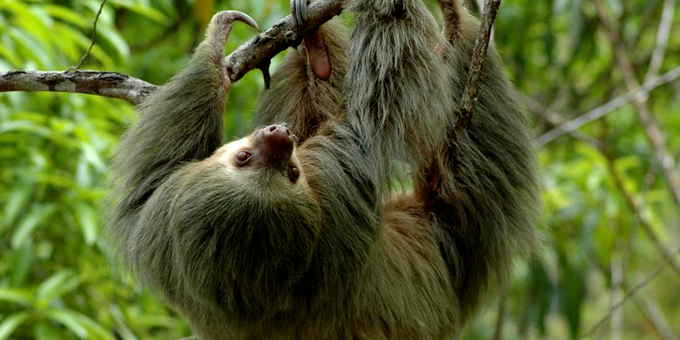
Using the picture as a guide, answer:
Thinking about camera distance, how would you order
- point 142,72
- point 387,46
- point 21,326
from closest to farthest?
point 387,46 < point 21,326 < point 142,72

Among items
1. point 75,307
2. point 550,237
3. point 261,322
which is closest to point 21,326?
point 75,307

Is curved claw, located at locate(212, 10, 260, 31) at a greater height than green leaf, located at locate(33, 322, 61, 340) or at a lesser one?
greater

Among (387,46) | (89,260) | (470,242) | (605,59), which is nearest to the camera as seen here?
(387,46)

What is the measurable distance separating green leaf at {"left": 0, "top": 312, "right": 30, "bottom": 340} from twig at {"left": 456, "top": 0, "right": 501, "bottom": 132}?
3575 mm

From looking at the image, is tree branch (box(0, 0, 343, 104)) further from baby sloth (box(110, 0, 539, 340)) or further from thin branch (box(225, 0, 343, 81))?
baby sloth (box(110, 0, 539, 340))

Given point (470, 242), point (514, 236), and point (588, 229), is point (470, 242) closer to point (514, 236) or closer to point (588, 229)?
point (514, 236)

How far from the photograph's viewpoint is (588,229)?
8.59 m

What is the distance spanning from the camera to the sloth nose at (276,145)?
4.46 metres

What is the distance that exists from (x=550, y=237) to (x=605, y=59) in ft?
11.6

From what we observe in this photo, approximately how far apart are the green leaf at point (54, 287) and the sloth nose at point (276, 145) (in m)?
2.98

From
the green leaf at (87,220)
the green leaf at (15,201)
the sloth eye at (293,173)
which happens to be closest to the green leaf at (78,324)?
the green leaf at (87,220)

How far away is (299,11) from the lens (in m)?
4.88

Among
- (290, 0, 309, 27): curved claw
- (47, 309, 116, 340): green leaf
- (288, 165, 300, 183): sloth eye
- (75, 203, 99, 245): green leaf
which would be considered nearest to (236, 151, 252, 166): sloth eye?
(288, 165, 300, 183): sloth eye

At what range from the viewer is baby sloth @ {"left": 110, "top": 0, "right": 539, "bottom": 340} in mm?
4457
